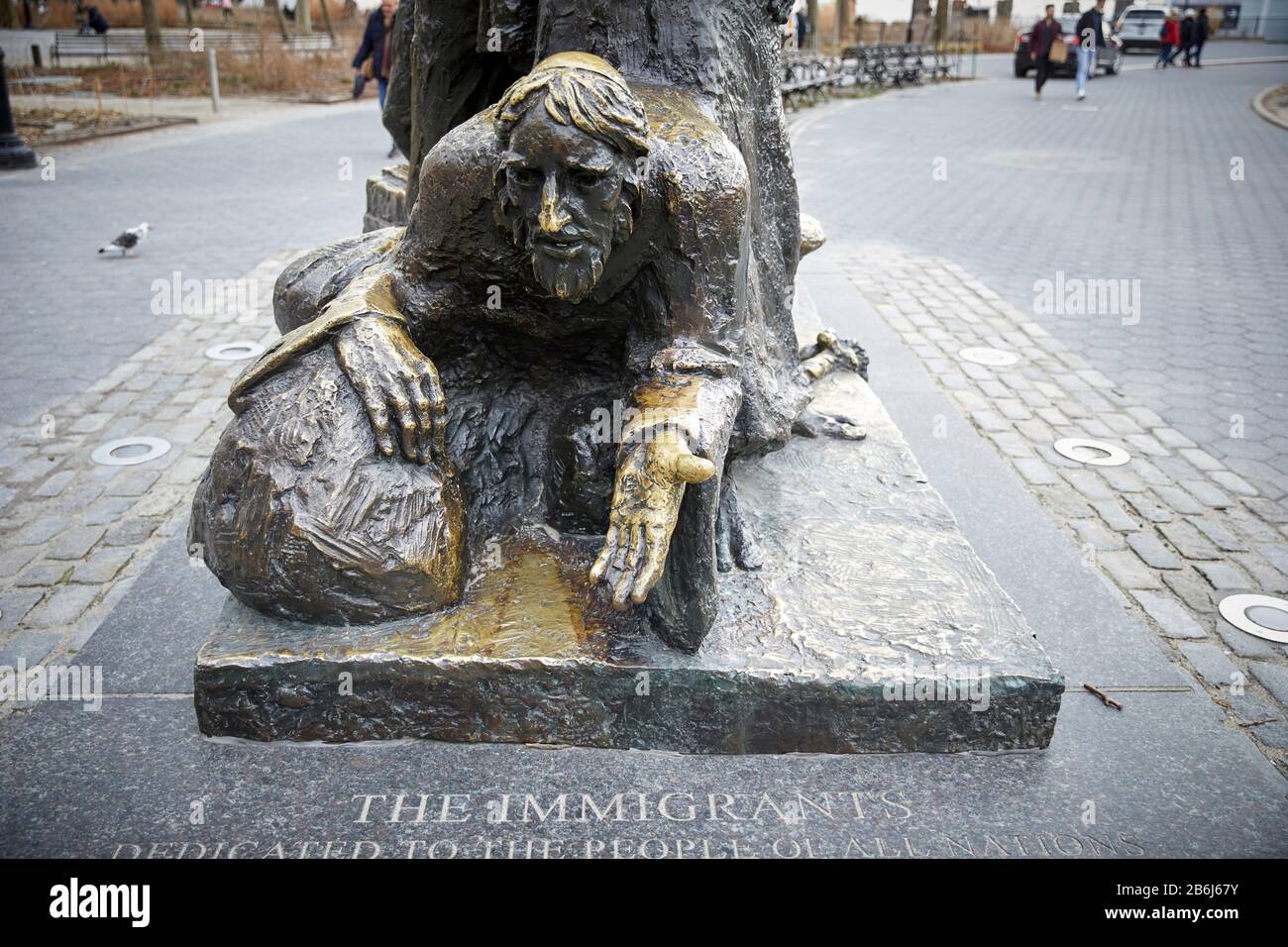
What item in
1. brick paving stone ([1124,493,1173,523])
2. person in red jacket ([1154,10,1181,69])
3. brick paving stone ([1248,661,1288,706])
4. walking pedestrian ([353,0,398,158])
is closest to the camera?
brick paving stone ([1248,661,1288,706])

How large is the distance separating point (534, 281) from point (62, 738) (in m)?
1.75

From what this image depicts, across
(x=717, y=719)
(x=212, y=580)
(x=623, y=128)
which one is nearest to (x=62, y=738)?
(x=212, y=580)

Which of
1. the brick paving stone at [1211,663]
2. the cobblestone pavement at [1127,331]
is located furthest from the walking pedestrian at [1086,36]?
the brick paving stone at [1211,663]

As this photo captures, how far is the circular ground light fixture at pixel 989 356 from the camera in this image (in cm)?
673

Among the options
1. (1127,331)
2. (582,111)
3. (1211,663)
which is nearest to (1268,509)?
(1211,663)

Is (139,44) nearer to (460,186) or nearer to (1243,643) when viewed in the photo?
(460,186)

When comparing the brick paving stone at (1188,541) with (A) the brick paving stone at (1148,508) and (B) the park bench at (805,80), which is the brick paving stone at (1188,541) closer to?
(A) the brick paving stone at (1148,508)

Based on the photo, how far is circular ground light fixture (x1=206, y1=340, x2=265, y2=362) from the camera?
6539 millimetres

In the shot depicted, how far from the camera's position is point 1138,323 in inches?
298

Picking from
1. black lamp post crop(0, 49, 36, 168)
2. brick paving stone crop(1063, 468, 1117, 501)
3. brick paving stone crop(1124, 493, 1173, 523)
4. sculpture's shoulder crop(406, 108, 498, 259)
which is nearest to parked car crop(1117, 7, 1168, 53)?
black lamp post crop(0, 49, 36, 168)

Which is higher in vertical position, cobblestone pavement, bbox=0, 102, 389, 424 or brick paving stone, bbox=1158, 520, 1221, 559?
cobblestone pavement, bbox=0, 102, 389, 424

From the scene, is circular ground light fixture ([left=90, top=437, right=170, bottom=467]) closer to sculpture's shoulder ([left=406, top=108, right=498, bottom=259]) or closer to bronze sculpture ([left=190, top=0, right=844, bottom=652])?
bronze sculpture ([left=190, top=0, right=844, bottom=652])

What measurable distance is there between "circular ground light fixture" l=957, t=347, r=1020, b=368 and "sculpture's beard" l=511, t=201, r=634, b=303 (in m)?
4.61
